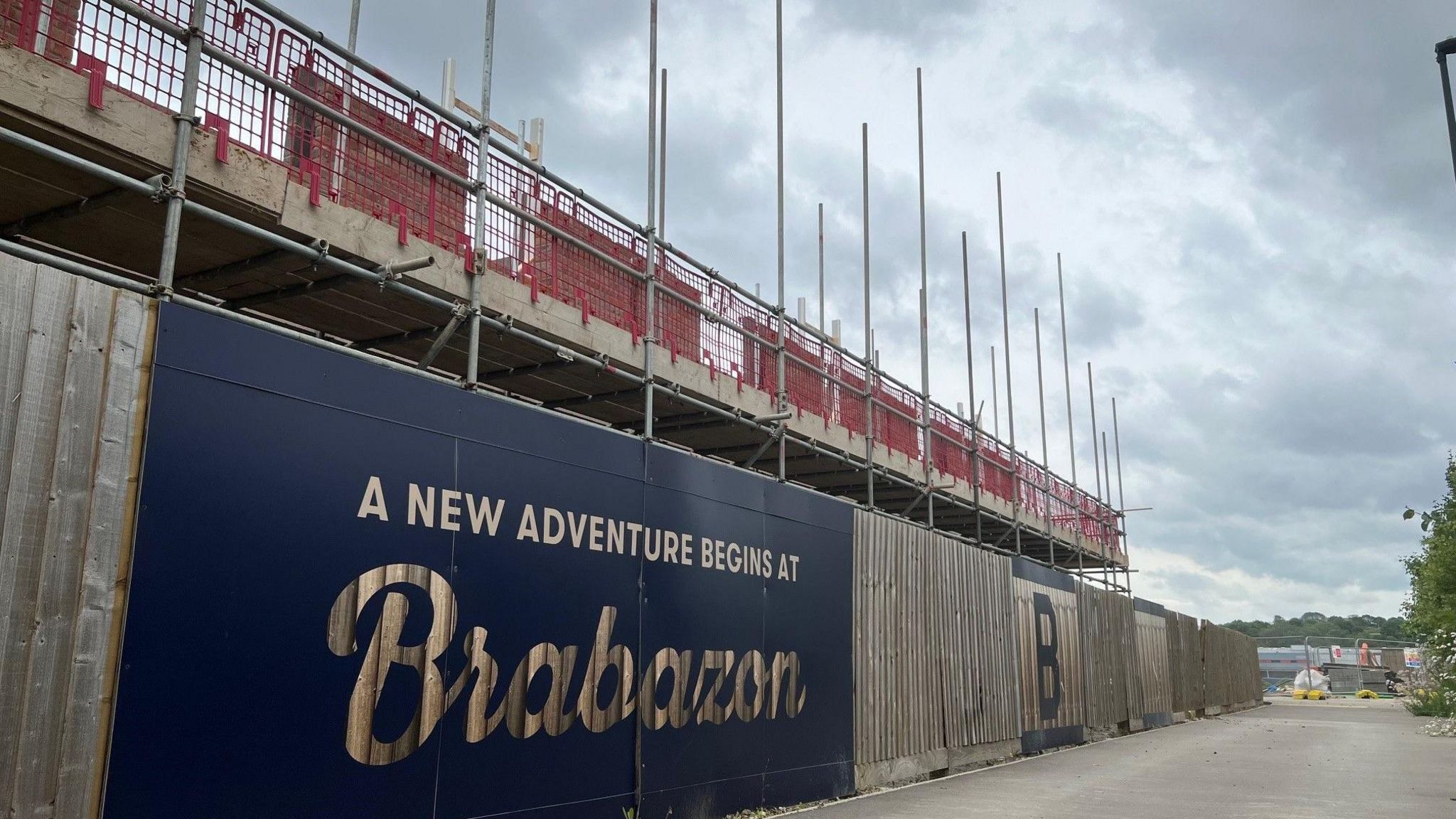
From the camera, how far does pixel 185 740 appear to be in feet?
19.3

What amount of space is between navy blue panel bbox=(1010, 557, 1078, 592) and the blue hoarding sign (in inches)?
369

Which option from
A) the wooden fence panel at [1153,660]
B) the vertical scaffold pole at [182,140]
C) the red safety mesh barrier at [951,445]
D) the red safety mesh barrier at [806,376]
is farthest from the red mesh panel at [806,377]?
the wooden fence panel at [1153,660]

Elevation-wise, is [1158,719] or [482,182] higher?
[482,182]

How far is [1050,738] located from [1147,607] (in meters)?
11.6

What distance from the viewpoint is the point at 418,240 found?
8617 mm

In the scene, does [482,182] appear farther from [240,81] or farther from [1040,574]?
[1040,574]

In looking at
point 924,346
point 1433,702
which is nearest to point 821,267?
point 924,346

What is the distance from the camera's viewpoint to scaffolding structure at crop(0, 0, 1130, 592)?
21.4ft

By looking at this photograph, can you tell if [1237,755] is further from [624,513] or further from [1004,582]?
[624,513]

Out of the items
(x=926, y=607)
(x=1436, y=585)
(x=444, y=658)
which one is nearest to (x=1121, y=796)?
(x=926, y=607)

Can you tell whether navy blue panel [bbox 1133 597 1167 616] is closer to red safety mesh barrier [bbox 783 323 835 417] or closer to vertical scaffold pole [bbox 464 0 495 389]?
red safety mesh barrier [bbox 783 323 835 417]

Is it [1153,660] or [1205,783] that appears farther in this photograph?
[1153,660]

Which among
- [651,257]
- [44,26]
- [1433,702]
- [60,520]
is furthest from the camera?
[1433,702]

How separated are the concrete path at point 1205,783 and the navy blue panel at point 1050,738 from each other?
0.38 meters
